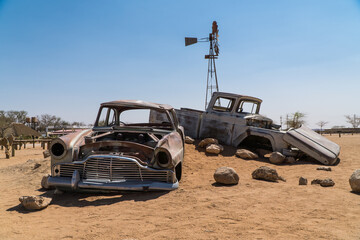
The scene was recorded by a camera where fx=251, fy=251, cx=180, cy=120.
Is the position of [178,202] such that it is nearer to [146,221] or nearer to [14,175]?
[146,221]

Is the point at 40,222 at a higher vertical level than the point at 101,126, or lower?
lower

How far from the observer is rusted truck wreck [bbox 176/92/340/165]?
7.33 meters

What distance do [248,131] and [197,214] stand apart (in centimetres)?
549

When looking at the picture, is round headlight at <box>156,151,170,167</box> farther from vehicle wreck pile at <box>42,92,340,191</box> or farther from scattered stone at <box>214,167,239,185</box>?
scattered stone at <box>214,167,239,185</box>

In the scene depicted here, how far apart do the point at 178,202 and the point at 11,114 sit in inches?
1821

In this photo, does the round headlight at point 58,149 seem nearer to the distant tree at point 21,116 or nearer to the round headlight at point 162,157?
the round headlight at point 162,157

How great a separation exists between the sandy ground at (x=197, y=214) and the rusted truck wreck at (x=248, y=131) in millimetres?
2752

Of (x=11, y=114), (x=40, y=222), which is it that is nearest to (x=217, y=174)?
(x=40, y=222)

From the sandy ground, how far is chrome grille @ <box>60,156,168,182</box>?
27cm

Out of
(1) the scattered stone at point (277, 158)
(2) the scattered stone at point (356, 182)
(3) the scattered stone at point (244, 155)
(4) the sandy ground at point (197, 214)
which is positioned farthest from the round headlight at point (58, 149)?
(1) the scattered stone at point (277, 158)

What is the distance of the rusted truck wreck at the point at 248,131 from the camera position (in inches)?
289

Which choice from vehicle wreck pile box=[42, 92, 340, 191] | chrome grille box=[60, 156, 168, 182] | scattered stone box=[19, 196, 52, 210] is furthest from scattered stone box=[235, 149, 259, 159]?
scattered stone box=[19, 196, 52, 210]

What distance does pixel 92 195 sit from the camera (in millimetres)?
3996

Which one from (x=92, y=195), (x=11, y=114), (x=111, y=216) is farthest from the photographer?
(x=11, y=114)
